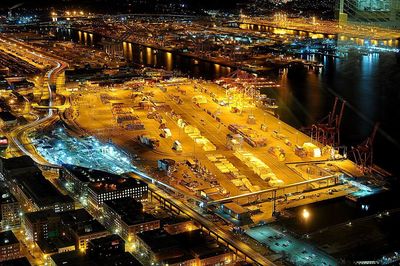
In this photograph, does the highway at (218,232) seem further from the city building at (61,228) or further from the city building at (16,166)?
the city building at (16,166)

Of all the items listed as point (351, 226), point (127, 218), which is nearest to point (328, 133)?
point (351, 226)

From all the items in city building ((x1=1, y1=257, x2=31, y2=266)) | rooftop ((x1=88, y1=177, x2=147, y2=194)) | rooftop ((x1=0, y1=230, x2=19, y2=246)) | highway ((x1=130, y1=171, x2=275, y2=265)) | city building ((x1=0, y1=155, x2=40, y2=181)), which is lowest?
highway ((x1=130, y1=171, x2=275, y2=265))

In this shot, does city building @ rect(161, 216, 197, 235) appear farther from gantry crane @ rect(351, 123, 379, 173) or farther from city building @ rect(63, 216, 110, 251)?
gantry crane @ rect(351, 123, 379, 173)

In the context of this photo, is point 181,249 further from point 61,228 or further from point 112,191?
point 112,191

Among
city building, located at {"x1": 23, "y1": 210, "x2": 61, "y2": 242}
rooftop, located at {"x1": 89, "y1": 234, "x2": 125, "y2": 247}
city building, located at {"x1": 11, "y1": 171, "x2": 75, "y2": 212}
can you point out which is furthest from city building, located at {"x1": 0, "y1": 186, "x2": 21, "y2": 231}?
rooftop, located at {"x1": 89, "y1": 234, "x2": 125, "y2": 247}

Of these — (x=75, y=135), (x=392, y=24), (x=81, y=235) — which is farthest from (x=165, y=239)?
(x=392, y=24)

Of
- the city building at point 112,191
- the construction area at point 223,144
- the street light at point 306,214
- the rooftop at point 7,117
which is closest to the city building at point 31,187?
the city building at point 112,191
